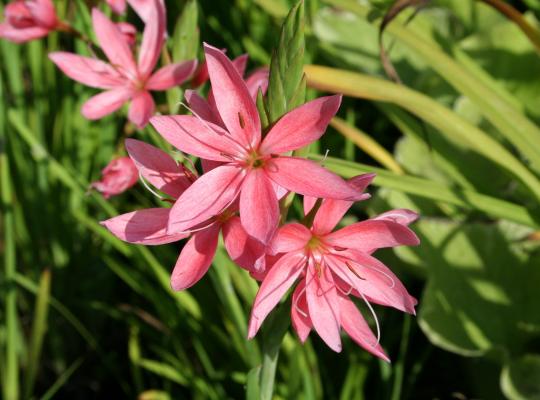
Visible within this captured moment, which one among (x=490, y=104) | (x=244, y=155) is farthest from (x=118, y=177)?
(x=490, y=104)

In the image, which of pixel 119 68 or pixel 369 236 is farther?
pixel 119 68

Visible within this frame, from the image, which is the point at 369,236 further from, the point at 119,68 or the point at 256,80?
the point at 119,68

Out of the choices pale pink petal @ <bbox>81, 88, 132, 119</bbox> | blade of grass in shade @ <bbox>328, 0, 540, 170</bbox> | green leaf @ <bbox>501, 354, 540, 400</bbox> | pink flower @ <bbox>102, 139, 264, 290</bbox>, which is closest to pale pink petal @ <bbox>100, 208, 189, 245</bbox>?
pink flower @ <bbox>102, 139, 264, 290</bbox>

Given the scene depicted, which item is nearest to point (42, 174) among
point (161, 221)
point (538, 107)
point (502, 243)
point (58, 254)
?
point (58, 254)

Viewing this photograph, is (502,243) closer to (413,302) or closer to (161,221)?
(413,302)

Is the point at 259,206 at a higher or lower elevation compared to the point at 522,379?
higher

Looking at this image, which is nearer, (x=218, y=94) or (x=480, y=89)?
(x=218, y=94)

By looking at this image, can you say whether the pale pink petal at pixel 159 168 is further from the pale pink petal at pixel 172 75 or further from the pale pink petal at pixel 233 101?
the pale pink petal at pixel 172 75

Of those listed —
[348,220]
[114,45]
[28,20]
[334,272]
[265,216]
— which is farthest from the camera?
[348,220]
